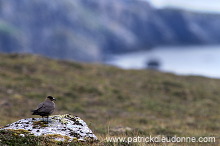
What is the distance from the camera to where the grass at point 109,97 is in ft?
61.9

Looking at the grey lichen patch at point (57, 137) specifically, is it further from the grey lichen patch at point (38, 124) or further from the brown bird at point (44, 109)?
the brown bird at point (44, 109)

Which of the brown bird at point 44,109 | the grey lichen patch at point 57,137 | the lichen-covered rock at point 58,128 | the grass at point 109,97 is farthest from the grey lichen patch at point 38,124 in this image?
the grass at point 109,97

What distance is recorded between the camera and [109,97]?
2780cm

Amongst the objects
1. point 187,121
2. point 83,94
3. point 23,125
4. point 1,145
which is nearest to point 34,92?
point 83,94

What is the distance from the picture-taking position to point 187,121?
21016mm

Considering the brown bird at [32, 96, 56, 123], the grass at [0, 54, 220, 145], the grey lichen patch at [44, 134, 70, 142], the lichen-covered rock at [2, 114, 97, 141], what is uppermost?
the grass at [0, 54, 220, 145]

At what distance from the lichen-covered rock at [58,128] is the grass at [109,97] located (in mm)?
5526

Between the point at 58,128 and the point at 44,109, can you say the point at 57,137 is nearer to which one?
the point at 58,128

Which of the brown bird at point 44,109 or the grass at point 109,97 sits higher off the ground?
the grass at point 109,97

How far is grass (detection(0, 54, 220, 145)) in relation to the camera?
742 inches

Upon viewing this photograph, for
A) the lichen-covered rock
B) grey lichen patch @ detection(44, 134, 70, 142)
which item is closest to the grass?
the lichen-covered rock

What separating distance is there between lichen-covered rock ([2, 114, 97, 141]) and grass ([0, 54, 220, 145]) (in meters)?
5.53

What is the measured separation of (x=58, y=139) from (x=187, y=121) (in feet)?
50.6

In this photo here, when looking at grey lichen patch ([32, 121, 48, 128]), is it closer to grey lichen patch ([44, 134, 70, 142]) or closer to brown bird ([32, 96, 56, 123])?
brown bird ([32, 96, 56, 123])
